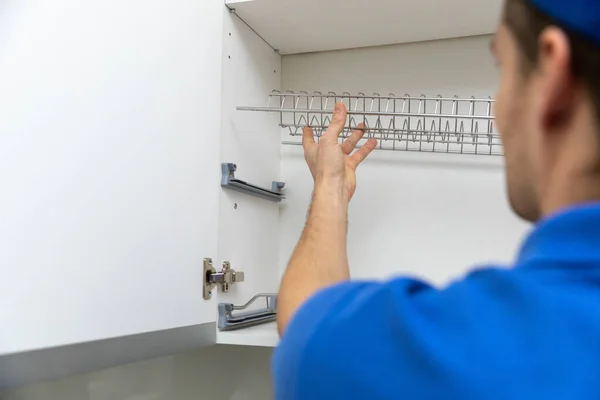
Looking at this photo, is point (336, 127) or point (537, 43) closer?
point (537, 43)

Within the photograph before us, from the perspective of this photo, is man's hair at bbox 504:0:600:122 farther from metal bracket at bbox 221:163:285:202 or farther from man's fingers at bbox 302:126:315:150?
metal bracket at bbox 221:163:285:202

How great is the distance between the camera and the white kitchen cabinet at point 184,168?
0.64 m

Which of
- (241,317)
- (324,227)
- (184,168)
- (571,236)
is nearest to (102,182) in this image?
(184,168)

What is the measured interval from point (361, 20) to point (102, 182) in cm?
66

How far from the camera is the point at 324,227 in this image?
864 millimetres

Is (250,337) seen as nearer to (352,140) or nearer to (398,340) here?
(352,140)

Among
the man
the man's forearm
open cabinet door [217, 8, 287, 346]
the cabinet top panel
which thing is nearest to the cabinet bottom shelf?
open cabinet door [217, 8, 287, 346]

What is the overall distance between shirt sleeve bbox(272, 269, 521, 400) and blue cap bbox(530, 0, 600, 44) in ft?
0.60

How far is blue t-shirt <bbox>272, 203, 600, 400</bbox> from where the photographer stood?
39cm

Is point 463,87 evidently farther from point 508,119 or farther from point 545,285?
point 545,285

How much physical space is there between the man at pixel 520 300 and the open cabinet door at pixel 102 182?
0.28 meters

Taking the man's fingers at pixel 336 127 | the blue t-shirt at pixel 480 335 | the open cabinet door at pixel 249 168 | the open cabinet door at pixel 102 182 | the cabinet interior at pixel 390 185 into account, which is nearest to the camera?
the blue t-shirt at pixel 480 335

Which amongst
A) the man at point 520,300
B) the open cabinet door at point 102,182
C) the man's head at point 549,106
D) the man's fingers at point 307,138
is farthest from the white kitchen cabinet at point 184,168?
the man's head at point 549,106

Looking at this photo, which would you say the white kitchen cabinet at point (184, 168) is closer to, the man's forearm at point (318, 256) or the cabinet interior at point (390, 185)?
the cabinet interior at point (390, 185)
